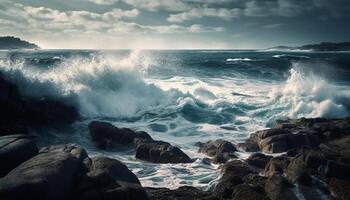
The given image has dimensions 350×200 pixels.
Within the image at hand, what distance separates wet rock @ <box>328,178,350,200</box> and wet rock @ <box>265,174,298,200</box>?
873 millimetres

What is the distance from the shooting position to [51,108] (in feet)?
55.5

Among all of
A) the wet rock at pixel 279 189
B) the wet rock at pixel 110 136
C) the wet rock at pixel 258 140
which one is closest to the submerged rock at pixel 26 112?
the wet rock at pixel 110 136

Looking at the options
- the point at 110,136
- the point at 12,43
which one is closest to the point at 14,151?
the point at 110,136

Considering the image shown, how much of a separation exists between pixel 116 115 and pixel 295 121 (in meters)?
8.95

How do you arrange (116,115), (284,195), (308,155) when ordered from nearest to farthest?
(284,195) < (308,155) < (116,115)

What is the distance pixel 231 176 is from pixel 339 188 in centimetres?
236

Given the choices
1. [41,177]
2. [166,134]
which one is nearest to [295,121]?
[166,134]

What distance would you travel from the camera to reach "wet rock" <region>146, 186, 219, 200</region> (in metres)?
8.19

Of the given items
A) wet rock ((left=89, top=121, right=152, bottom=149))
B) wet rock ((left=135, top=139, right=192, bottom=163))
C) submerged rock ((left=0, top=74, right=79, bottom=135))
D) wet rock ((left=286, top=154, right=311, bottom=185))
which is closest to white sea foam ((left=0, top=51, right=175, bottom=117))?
submerged rock ((left=0, top=74, right=79, bottom=135))

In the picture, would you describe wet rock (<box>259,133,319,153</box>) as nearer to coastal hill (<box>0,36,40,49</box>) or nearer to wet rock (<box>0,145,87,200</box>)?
wet rock (<box>0,145,87,200</box>)

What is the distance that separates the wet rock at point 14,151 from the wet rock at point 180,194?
2660 millimetres

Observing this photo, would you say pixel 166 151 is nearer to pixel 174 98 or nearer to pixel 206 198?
pixel 206 198

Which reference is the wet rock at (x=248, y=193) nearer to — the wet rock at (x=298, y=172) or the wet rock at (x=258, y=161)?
the wet rock at (x=298, y=172)

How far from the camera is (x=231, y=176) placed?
9180mm
